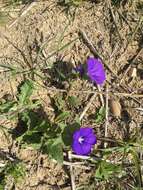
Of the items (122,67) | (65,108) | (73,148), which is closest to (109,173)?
(73,148)

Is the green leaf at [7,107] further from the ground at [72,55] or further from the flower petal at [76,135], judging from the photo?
the flower petal at [76,135]

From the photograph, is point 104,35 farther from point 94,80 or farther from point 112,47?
point 94,80

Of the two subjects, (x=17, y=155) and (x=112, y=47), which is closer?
(x=17, y=155)

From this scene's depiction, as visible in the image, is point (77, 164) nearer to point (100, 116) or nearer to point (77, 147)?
point (77, 147)

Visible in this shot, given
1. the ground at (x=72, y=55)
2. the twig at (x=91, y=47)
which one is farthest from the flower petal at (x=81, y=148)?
the twig at (x=91, y=47)

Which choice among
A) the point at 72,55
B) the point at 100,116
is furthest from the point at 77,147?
the point at 72,55

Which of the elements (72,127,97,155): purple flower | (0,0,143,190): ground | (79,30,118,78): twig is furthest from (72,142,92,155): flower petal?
(79,30,118,78): twig
